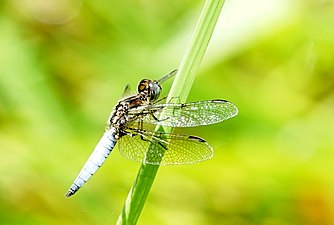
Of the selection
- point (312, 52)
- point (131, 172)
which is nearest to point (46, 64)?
point (131, 172)

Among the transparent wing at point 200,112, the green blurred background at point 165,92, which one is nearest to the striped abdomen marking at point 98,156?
the transparent wing at point 200,112

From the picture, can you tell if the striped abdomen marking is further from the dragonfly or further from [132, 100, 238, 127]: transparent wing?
[132, 100, 238, 127]: transparent wing

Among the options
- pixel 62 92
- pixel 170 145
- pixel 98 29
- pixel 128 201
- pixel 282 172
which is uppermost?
pixel 98 29

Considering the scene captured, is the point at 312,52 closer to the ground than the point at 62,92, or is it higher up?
higher up

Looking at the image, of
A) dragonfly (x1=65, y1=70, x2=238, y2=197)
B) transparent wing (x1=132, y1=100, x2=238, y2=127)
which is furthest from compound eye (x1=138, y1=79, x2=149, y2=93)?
transparent wing (x1=132, y1=100, x2=238, y2=127)

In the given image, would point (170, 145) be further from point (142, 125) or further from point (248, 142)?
point (248, 142)

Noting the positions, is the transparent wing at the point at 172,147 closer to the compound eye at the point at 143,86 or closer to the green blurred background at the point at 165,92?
the compound eye at the point at 143,86
